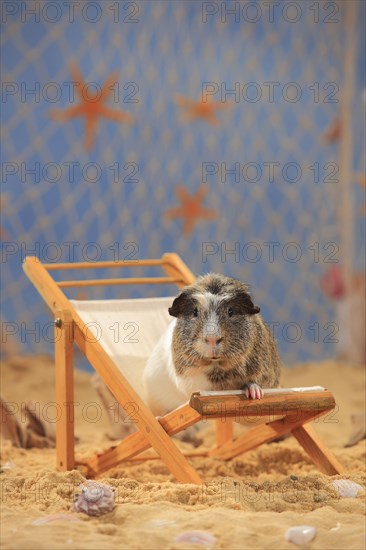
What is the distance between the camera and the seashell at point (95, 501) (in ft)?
9.53

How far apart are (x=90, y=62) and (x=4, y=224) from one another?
1311mm

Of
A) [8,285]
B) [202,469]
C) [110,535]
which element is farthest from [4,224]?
[110,535]

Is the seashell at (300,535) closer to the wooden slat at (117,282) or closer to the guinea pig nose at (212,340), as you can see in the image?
the guinea pig nose at (212,340)

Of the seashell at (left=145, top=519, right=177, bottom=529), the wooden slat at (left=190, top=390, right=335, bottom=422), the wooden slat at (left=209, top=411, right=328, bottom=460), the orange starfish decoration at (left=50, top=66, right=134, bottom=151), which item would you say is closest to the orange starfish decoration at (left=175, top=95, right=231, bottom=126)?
the orange starfish decoration at (left=50, top=66, right=134, bottom=151)

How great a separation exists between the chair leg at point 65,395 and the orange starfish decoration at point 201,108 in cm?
308

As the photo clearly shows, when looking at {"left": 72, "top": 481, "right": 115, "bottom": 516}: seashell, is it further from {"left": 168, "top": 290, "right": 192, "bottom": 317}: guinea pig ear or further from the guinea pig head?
{"left": 168, "top": 290, "right": 192, "bottom": 317}: guinea pig ear

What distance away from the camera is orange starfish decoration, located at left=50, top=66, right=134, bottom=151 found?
6.35m

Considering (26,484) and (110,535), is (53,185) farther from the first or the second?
(110,535)

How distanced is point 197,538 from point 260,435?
57.3 inches

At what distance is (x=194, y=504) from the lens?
317 cm

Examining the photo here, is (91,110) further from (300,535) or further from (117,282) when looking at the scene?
(300,535)

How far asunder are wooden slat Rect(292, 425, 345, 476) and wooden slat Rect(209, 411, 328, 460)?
0.05 metres

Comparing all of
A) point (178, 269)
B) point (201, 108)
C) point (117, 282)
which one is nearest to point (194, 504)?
point (117, 282)

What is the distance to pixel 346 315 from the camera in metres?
7.11
